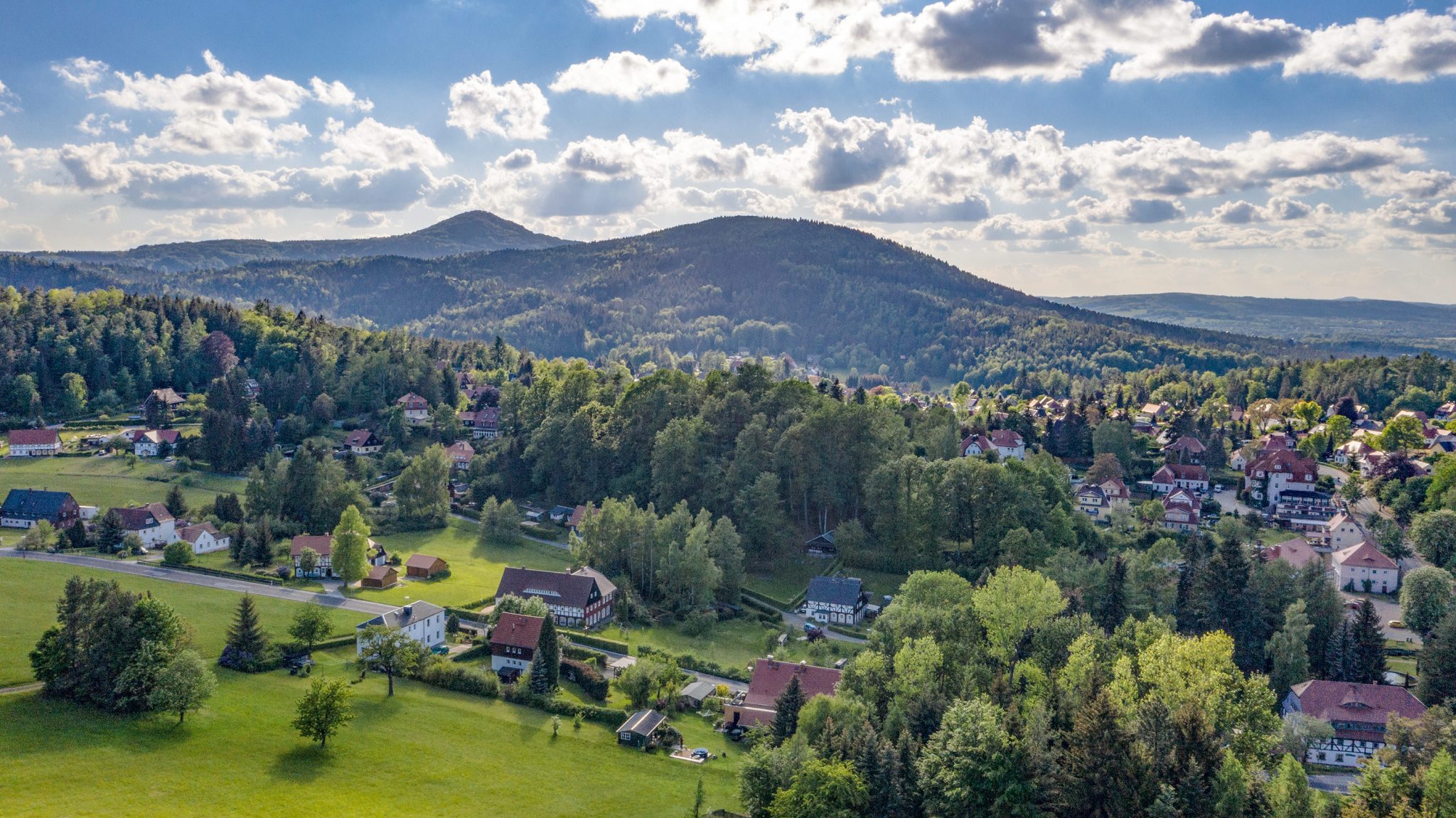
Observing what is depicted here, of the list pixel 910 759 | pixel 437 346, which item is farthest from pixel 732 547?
pixel 437 346

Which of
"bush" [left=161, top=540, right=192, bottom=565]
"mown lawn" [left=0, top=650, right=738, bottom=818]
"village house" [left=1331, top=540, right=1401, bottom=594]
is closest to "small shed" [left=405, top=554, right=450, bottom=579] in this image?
"bush" [left=161, top=540, right=192, bottom=565]

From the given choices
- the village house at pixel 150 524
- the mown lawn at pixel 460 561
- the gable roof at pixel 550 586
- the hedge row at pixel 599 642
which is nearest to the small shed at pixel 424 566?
the mown lawn at pixel 460 561

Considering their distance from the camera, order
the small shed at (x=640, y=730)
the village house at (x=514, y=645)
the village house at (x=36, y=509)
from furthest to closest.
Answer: the village house at (x=36, y=509), the village house at (x=514, y=645), the small shed at (x=640, y=730)

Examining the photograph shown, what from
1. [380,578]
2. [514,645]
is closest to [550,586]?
[514,645]

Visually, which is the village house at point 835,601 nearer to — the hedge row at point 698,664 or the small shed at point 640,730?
the hedge row at point 698,664

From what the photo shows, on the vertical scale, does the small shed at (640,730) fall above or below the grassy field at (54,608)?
below

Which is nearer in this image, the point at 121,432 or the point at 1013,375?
the point at 121,432

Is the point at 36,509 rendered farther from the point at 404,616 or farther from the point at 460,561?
the point at 404,616

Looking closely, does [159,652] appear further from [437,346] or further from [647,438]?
[437,346]
